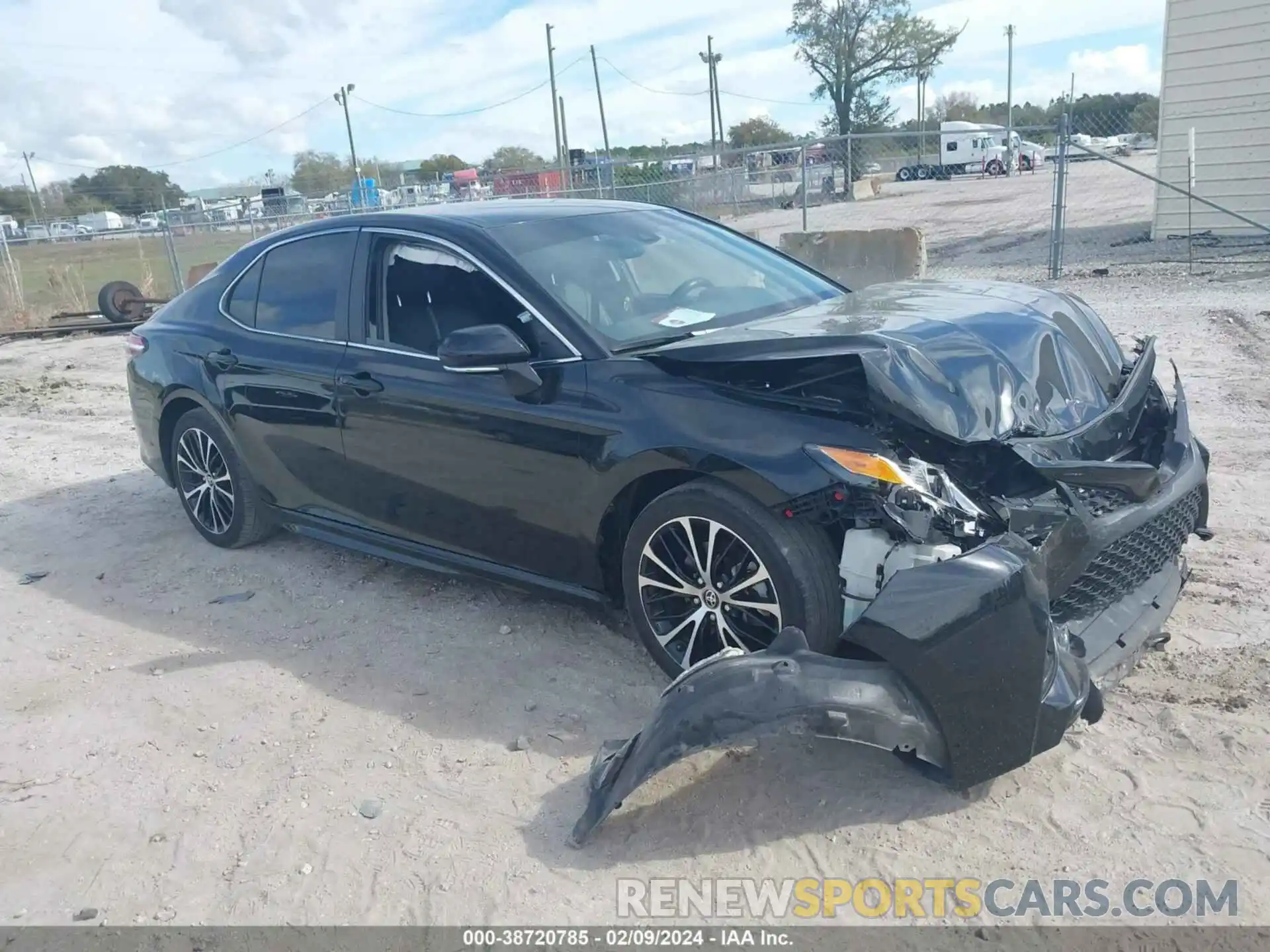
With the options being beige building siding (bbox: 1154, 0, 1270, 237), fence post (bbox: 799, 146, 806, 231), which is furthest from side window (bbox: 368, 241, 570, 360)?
beige building siding (bbox: 1154, 0, 1270, 237)

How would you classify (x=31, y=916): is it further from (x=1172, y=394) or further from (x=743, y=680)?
(x=1172, y=394)

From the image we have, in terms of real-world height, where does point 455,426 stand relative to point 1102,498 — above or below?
above

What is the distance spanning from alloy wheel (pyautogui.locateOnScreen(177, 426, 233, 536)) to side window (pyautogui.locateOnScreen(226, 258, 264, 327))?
70 centimetres

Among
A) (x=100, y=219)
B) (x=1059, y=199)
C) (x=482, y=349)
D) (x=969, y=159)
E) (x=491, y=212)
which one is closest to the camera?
(x=482, y=349)

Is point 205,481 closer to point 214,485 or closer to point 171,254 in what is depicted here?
point 214,485

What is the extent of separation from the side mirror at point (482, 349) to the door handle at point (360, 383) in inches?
29.5

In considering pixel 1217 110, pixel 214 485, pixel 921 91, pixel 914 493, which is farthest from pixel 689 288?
pixel 921 91

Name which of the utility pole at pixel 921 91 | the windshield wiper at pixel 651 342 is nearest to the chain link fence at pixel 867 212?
the windshield wiper at pixel 651 342

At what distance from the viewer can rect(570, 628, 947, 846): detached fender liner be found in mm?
2879

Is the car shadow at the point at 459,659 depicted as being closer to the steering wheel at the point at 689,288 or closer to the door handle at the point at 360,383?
the door handle at the point at 360,383

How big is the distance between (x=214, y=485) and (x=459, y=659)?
7.36 ft

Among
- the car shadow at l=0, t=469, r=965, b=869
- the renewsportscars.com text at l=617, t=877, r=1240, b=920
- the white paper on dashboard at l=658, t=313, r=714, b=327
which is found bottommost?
the renewsportscars.com text at l=617, t=877, r=1240, b=920

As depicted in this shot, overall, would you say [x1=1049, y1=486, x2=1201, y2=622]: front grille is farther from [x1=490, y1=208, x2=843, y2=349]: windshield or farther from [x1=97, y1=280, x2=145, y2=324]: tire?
[x1=97, y1=280, x2=145, y2=324]: tire

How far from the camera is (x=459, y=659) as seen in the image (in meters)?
4.34
